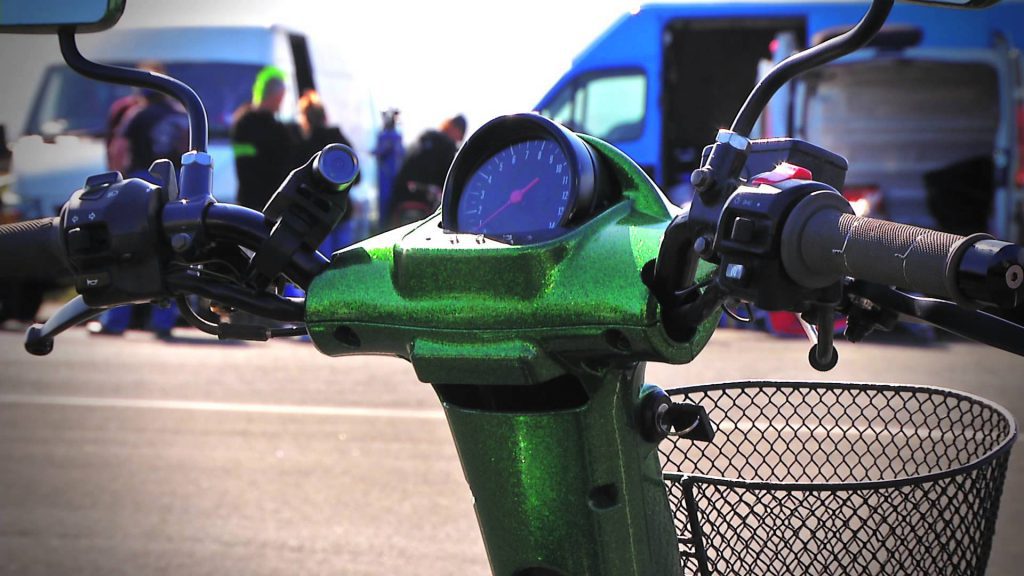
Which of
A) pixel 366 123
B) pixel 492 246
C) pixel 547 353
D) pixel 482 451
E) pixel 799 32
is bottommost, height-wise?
pixel 366 123

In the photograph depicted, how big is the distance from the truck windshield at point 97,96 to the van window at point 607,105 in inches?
132

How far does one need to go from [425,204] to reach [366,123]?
4.83 metres

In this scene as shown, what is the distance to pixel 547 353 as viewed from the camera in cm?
142

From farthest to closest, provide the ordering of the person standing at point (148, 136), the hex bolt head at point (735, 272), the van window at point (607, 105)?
1. the van window at point (607, 105)
2. the person standing at point (148, 136)
3. the hex bolt head at point (735, 272)

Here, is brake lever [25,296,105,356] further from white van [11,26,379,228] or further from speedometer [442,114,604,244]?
white van [11,26,379,228]

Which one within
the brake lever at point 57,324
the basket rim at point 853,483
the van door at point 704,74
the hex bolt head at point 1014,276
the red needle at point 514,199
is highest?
the hex bolt head at point 1014,276

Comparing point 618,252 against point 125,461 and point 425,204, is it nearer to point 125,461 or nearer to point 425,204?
point 125,461

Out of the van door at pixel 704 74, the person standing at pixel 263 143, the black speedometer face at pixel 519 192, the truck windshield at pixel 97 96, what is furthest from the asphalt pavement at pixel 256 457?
the van door at pixel 704 74

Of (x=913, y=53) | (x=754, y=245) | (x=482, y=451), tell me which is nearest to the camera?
(x=754, y=245)

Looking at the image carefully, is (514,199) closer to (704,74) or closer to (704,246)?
(704,246)

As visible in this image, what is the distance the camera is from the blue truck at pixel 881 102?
1222 centimetres

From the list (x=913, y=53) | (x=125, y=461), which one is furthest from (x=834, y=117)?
(x=125, y=461)

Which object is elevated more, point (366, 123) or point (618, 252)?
point (618, 252)

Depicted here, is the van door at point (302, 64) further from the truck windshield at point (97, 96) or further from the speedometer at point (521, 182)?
the speedometer at point (521, 182)
